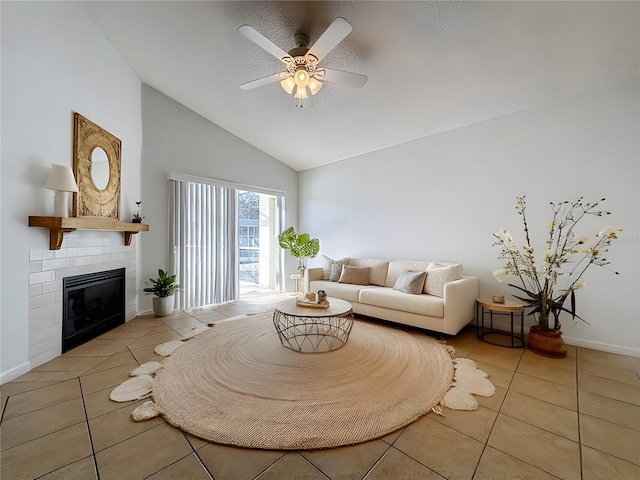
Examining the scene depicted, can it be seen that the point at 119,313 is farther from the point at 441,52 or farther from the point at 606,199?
the point at 606,199

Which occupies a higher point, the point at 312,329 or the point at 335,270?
the point at 335,270

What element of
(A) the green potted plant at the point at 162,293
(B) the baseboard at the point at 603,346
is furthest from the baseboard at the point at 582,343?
(A) the green potted plant at the point at 162,293

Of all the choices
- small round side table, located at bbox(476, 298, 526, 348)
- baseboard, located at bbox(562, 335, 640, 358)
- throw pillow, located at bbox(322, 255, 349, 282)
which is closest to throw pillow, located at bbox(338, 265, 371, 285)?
throw pillow, located at bbox(322, 255, 349, 282)

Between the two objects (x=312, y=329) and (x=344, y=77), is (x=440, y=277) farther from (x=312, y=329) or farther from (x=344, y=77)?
(x=344, y=77)

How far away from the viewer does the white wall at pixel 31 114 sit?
2010 millimetres

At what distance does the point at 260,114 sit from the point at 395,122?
80.7 inches

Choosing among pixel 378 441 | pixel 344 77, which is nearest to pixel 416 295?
pixel 378 441

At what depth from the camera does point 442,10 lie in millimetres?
2025

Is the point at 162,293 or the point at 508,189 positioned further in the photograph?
the point at 162,293

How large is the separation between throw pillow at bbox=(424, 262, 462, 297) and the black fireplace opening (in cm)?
402

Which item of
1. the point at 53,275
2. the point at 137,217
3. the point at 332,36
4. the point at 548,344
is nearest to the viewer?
the point at 332,36

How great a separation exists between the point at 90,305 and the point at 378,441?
335cm

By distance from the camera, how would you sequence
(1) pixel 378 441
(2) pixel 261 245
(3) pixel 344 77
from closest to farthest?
(1) pixel 378 441
(3) pixel 344 77
(2) pixel 261 245

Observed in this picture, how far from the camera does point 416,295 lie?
316cm
